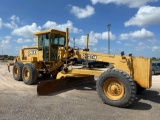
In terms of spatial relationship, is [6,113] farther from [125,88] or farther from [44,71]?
[44,71]

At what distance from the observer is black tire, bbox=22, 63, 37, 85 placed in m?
12.5

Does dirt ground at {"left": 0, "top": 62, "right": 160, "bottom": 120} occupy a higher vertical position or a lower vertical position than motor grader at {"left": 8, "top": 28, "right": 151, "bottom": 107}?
lower

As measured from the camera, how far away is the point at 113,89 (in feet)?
26.3

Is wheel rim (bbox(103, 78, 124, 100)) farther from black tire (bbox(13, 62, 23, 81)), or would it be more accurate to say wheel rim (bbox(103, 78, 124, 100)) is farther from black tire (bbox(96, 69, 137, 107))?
black tire (bbox(13, 62, 23, 81))

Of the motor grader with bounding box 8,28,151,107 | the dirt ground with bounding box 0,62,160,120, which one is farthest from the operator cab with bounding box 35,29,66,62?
the dirt ground with bounding box 0,62,160,120

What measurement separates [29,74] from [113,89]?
6138mm

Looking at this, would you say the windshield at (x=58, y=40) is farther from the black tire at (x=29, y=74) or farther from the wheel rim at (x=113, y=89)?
the wheel rim at (x=113, y=89)

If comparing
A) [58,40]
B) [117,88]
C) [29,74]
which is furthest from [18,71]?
[117,88]

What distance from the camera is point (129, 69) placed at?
27.1 ft

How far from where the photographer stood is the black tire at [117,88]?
24.6ft

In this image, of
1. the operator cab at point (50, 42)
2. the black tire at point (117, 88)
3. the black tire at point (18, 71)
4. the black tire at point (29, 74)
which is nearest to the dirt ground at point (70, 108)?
the black tire at point (117, 88)

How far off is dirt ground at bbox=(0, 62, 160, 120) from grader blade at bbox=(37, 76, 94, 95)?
0.43 metres

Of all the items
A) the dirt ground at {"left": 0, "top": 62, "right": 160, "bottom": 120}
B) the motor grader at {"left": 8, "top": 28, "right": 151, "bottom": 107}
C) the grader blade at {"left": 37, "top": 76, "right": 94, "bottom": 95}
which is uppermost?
the motor grader at {"left": 8, "top": 28, "right": 151, "bottom": 107}

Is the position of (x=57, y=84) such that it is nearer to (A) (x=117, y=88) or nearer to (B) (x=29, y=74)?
(B) (x=29, y=74)
